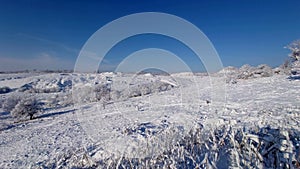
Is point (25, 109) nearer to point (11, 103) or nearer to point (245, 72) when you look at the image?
point (11, 103)

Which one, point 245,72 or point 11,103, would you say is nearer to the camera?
point 11,103

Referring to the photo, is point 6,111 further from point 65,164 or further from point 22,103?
point 65,164

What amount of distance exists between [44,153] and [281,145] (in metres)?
9.47

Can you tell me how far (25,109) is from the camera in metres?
22.9

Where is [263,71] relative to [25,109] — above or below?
above

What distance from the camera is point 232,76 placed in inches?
1334

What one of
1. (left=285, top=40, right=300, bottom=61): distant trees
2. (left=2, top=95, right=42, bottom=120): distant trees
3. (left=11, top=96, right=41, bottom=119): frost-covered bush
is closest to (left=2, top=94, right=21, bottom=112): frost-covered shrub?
(left=2, top=95, right=42, bottom=120): distant trees

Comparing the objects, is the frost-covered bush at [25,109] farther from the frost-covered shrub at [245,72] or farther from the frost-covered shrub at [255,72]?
the frost-covered shrub at [255,72]

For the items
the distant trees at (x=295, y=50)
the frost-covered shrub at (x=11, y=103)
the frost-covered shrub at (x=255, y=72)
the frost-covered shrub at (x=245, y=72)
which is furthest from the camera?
the frost-covered shrub at (x=245, y=72)

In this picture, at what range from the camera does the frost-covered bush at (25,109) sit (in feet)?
74.7

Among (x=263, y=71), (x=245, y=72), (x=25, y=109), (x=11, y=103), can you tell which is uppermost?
(x=263, y=71)

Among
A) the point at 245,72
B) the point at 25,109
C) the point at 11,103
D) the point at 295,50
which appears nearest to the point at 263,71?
the point at 245,72

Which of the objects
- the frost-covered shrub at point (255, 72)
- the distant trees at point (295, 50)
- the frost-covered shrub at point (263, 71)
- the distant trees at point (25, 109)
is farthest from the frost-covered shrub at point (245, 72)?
the distant trees at point (25, 109)

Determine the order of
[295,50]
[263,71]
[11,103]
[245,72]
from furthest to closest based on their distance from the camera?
[245,72]
[263,71]
[11,103]
[295,50]
